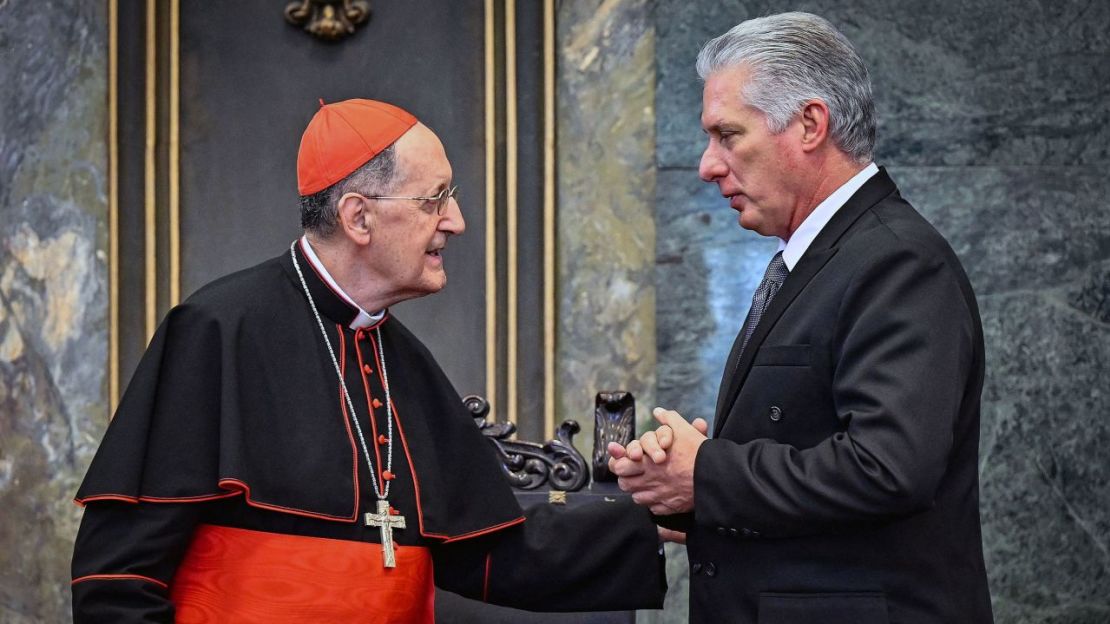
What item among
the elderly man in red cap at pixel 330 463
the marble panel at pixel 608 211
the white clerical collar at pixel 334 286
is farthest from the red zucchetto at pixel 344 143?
the marble panel at pixel 608 211

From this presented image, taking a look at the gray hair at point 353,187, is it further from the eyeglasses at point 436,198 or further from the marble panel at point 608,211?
the marble panel at point 608,211

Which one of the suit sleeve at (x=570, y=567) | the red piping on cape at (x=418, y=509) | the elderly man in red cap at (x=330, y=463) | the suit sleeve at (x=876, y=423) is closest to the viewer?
the suit sleeve at (x=876, y=423)

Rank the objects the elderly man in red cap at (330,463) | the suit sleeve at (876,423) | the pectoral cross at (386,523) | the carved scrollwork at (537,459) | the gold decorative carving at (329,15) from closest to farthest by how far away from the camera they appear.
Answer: the suit sleeve at (876,423) < the elderly man in red cap at (330,463) < the pectoral cross at (386,523) < the carved scrollwork at (537,459) < the gold decorative carving at (329,15)

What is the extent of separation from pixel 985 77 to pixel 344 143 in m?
2.30

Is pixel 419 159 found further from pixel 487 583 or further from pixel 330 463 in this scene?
pixel 487 583

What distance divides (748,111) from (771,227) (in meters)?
0.22

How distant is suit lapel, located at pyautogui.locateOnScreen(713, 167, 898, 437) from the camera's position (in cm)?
244

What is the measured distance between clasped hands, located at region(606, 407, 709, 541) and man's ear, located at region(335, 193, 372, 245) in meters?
0.67

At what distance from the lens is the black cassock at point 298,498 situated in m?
2.52

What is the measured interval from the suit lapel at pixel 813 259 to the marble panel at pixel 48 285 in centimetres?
266

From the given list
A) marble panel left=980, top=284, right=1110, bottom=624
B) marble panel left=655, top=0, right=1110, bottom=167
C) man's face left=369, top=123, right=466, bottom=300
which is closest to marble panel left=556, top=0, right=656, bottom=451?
marble panel left=655, top=0, right=1110, bottom=167

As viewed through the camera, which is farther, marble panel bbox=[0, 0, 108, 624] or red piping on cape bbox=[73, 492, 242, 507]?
marble panel bbox=[0, 0, 108, 624]

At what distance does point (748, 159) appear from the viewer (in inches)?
99.5

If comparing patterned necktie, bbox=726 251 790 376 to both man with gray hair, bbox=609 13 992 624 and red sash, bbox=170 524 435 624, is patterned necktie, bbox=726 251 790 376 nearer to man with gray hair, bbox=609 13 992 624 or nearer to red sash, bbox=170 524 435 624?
man with gray hair, bbox=609 13 992 624
